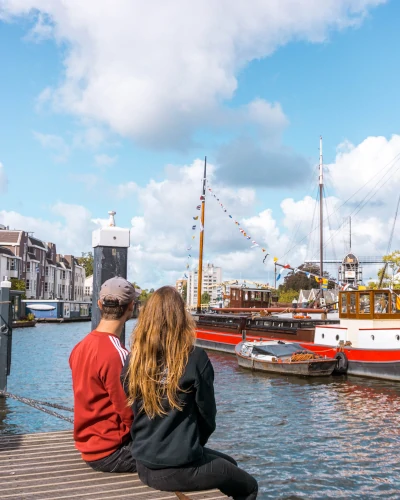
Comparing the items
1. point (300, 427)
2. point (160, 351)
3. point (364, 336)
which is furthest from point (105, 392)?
point (364, 336)

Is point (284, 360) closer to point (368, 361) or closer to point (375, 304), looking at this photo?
point (368, 361)

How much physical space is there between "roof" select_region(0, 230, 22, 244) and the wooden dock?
86.9 metres

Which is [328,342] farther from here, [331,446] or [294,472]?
[294,472]

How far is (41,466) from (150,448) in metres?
1.56

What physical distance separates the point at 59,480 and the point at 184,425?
1318 millimetres

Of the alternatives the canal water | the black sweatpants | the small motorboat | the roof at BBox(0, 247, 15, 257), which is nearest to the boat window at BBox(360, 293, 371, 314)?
the small motorboat

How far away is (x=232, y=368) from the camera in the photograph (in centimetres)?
2781

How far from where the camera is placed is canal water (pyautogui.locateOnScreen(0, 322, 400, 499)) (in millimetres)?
9969

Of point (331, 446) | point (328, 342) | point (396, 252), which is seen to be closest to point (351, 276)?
point (396, 252)

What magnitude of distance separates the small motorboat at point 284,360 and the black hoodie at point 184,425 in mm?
20332

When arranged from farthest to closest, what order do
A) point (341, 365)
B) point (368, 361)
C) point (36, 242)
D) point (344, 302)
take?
1. point (36, 242)
2. point (344, 302)
3. point (341, 365)
4. point (368, 361)

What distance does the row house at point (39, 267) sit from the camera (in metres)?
87.1

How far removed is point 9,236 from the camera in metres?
89.1

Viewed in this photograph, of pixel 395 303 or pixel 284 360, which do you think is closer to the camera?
pixel 284 360
